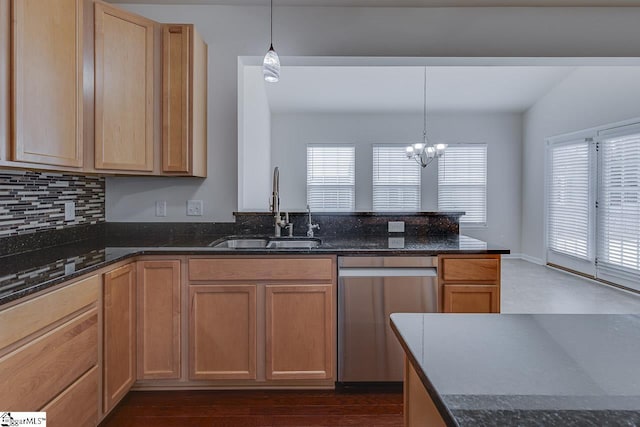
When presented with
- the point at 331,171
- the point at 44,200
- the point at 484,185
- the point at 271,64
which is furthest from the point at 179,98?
the point at 484,185

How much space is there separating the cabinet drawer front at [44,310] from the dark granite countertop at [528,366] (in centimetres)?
121

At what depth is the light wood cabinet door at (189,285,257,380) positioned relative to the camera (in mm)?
2246

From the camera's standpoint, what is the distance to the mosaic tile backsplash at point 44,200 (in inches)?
77.7

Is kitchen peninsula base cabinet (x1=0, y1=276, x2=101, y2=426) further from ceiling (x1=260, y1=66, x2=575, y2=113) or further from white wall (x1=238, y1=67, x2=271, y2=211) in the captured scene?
ceiling (x1=260, y1=66, x2=575, y2=113)

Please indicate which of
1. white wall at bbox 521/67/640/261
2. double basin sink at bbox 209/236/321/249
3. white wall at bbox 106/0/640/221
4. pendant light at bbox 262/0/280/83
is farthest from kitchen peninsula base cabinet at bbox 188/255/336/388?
white wall at bbox 521/67/640/261

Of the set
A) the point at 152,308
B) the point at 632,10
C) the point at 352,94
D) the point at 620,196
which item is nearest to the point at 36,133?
the point at 152,308

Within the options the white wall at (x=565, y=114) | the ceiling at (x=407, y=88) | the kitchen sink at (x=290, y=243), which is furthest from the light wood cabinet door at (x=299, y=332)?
the white wall at (x=565, y=114)

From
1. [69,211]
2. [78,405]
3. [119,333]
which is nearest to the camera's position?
[78,405]

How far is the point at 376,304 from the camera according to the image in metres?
2.28

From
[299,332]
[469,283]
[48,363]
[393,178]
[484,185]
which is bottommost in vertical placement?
[299,332]

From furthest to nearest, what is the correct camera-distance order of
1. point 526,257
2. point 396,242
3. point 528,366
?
point 526,257 < point 396,242 < point 528,366

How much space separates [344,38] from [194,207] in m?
1.64

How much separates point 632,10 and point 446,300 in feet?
8.28

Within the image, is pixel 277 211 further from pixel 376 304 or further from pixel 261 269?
pixel 376 304
